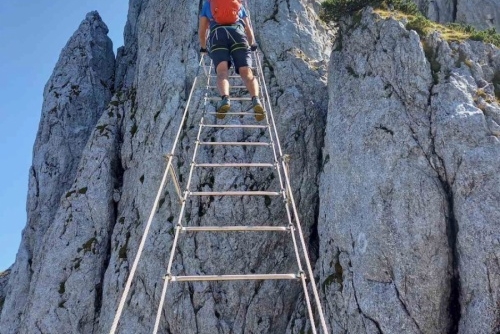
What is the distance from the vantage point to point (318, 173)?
15.9 metres

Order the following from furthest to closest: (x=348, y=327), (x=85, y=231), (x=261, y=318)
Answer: (x=85, y=231)
(x=261, y=318)
(x=348, y=327)

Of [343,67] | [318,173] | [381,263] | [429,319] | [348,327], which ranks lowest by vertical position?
[348,327]

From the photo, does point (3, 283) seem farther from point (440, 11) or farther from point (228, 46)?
point (440, 11)

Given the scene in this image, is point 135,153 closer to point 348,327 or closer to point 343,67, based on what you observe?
point 343,67

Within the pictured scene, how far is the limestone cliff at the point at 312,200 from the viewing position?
1089cm

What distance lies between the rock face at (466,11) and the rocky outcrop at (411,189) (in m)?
13.8

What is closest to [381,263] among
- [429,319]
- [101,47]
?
[429,319]

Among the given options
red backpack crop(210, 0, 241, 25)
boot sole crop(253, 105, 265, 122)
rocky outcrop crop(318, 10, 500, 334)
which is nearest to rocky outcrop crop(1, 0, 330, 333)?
rocky outcrop crop(318, 10, 500, 334)

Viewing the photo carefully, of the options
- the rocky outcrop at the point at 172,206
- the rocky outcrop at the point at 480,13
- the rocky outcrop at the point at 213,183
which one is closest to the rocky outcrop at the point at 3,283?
the rocky outcrop at the point at 172,206

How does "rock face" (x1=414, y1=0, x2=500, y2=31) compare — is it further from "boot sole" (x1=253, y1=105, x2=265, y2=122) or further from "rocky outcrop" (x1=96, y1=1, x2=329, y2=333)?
"boot sole" (x1=253, y1=105, x2=265, y2=122)

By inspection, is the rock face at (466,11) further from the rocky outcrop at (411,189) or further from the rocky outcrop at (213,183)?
the rocky outcrop at (411,189)

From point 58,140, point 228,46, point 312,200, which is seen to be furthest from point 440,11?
point 58,140

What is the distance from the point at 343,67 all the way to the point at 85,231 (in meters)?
13.2

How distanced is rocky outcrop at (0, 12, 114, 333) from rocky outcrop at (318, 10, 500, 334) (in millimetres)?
12587
